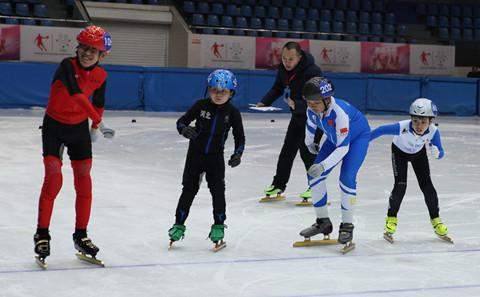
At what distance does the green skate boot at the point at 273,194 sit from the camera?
834 centimetres

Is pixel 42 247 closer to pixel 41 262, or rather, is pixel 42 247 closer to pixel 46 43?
pixel 41 262

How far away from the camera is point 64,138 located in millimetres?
5211

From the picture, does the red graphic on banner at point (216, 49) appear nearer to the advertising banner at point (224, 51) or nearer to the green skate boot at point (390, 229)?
the advertising banner at point (224, 51)

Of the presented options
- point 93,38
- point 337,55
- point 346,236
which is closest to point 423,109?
point 346,236

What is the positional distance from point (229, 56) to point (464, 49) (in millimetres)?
10850

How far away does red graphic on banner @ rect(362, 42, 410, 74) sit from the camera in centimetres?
2647

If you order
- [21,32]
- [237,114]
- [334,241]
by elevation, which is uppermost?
[21,32]

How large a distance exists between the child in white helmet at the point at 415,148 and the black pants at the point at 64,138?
230 centimetres

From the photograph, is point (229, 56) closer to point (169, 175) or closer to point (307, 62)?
point (169, 175)

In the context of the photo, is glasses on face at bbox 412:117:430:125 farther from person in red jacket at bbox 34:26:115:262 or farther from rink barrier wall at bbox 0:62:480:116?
rink barrier wall at bbox 0:62:480:116

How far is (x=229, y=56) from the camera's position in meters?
24.8

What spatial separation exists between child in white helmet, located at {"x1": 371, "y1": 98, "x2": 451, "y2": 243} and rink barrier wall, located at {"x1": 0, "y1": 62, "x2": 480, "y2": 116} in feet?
49.6

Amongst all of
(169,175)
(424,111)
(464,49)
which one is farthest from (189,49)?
(424,111)

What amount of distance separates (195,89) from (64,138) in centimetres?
1681
